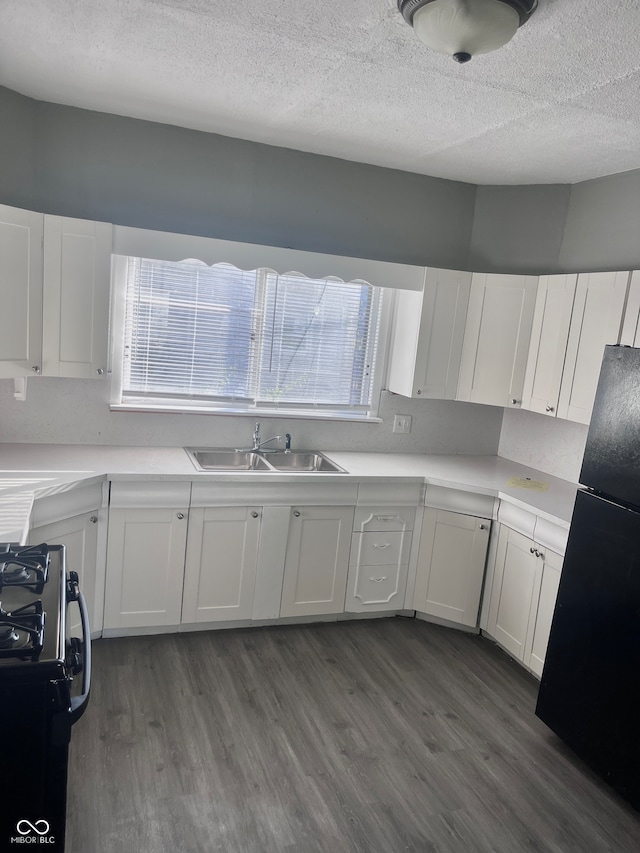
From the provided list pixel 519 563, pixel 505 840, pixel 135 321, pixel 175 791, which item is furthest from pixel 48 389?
pixel 505 840

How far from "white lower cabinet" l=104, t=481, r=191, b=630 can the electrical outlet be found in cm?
150

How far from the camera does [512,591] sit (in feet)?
10.7

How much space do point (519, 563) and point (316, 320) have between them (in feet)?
5.88

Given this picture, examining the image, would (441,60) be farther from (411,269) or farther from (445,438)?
(445,438)

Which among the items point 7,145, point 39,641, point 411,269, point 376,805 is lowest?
point 376,805

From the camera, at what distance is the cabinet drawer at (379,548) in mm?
3467

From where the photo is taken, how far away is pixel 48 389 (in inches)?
128

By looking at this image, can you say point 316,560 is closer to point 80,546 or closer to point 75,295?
point 80,546

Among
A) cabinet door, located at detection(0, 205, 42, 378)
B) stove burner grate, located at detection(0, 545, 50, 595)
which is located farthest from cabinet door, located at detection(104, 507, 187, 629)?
stove burner grate, located at detection(0, 545, 50, 595)

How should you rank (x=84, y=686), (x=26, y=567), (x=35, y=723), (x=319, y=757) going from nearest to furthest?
(x=35, y=723) < (x=84, y=686) < (x=26, y=567) < (x=319, y=757)

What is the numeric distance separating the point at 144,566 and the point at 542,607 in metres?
1.94

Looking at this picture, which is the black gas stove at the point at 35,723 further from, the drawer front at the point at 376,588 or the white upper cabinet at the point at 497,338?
the white upper cabinet at the point at 497,338

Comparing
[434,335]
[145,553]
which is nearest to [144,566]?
[145,553]

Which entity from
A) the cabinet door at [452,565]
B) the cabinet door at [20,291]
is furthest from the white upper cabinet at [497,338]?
the cabinet door at [20,291]
